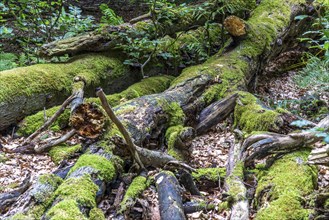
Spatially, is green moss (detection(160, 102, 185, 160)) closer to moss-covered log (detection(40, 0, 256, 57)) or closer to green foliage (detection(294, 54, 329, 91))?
moss-covered log (detection(40, 0, 256, 57))

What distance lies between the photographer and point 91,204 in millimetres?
2934

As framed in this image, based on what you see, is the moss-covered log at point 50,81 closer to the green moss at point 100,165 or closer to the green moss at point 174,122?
the green moss at point 174,122

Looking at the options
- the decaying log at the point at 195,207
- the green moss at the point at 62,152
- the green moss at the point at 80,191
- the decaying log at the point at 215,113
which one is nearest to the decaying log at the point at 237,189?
the decaying log at the point at 195,207

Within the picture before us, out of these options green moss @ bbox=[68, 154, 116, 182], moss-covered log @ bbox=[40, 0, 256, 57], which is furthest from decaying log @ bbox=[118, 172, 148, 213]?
moss-covered log @ bbox=[40, 0, 256, 57]

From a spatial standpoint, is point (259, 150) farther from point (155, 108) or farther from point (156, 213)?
point (155, 108)

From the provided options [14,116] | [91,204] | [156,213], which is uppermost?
[91,204]

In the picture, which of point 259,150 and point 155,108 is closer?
point 259,150

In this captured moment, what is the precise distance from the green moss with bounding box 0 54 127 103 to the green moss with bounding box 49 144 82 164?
4.28 feet

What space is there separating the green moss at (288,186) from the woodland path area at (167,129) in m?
0.01

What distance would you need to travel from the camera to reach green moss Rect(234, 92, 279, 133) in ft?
15.3

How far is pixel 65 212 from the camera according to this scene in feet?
8.51

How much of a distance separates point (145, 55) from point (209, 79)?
1.72 m

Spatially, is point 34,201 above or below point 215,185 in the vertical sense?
above

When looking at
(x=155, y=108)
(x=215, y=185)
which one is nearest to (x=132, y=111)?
(x=155, y=108)
